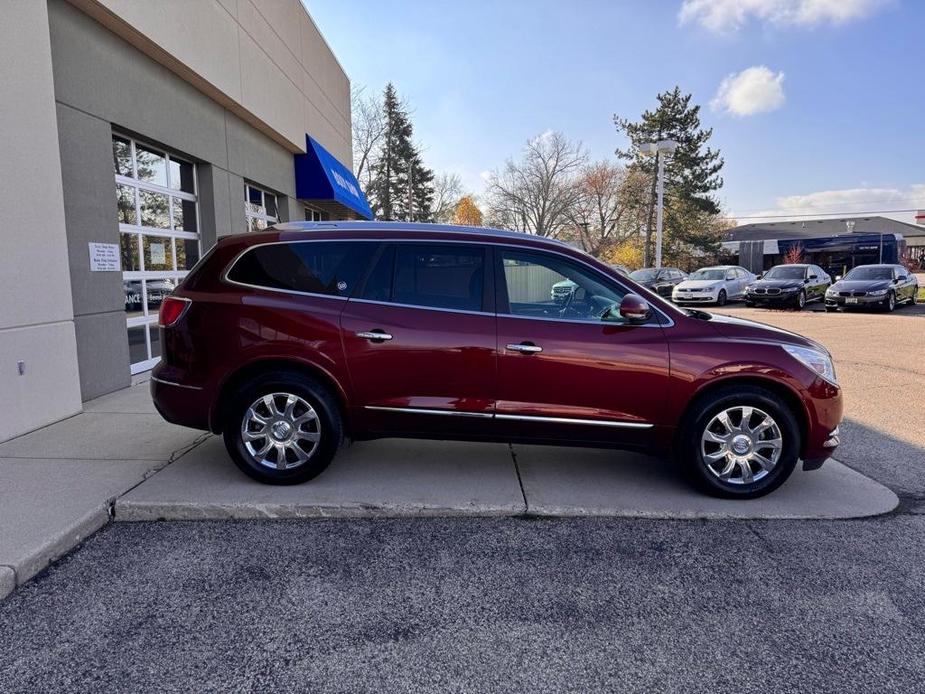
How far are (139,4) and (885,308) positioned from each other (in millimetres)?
21083

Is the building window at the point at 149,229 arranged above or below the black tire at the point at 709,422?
above

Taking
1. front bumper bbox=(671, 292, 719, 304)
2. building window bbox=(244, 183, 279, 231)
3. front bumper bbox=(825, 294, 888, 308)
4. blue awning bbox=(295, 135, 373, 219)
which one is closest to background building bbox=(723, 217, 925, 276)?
front bumper bbox=(671, 292, 719, 304)

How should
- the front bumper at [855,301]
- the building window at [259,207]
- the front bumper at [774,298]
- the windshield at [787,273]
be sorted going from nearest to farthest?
1. the building window at [259,207]
2. the front bumper at [855,301]
3. the front bumper at [774,298]
4. the windshield at [787,273]

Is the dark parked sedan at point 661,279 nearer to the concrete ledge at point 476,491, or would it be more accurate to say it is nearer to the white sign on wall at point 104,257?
the concrete ledge at point 476,491

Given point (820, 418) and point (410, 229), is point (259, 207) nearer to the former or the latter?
point (410, 229)

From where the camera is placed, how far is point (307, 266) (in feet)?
14.0

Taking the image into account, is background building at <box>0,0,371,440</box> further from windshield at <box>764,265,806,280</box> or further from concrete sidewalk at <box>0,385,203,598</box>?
windshield at <box>764,265,806,280</box>

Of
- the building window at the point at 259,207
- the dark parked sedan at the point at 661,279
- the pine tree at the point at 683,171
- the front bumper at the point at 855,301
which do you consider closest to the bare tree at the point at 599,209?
the pine tree at the point at 683,171

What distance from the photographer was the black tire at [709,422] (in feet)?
13.0

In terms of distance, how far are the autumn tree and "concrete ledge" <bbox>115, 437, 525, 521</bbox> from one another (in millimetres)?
58205

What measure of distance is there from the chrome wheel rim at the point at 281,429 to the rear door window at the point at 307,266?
0.82 m

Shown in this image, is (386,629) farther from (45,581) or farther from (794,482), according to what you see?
(794,482)

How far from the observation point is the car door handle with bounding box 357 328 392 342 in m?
4.06

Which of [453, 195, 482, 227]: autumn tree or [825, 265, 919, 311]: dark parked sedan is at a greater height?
[453, 195, 482, 227]: autumn tree
